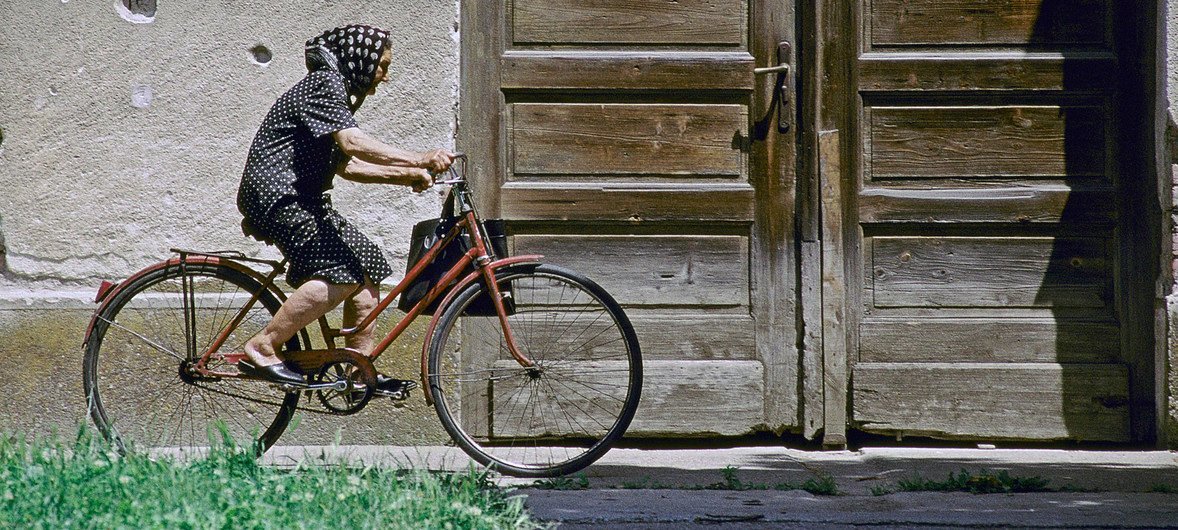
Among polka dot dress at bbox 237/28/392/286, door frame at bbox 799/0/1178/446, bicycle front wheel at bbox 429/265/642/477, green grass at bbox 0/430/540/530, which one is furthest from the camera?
door frame at bbox 799/0/1178/446

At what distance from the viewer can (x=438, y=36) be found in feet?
15.9

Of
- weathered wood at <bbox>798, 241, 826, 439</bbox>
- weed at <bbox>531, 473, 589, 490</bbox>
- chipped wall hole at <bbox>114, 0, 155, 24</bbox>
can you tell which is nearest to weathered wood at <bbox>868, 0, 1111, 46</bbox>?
weathered wood at <bbox>798, 241, 826, 439</bbox>

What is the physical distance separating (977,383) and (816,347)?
26.5 inches

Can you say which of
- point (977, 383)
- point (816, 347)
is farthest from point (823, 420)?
point (977, 383)

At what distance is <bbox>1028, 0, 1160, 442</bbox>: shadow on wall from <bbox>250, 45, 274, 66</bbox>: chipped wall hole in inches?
122

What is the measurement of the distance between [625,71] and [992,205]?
5.24 feet

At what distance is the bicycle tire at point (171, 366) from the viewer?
4211 millimetres

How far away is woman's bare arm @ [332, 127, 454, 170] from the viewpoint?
381 cm

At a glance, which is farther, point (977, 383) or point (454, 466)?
point (977, 383)

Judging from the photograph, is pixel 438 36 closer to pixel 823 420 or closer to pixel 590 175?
pixel 590 175

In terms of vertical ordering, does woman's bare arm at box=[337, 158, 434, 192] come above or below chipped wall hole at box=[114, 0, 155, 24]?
below

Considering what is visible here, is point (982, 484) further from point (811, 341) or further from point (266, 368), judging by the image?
point (266, 368)

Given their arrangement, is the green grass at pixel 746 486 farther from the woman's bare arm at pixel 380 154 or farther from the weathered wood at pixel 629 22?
the weathered wood at pixel 629 22

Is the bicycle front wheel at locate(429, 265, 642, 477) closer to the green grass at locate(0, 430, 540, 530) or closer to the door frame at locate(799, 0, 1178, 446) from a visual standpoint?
the door frame at locate(799, 0, 1178, 446)
